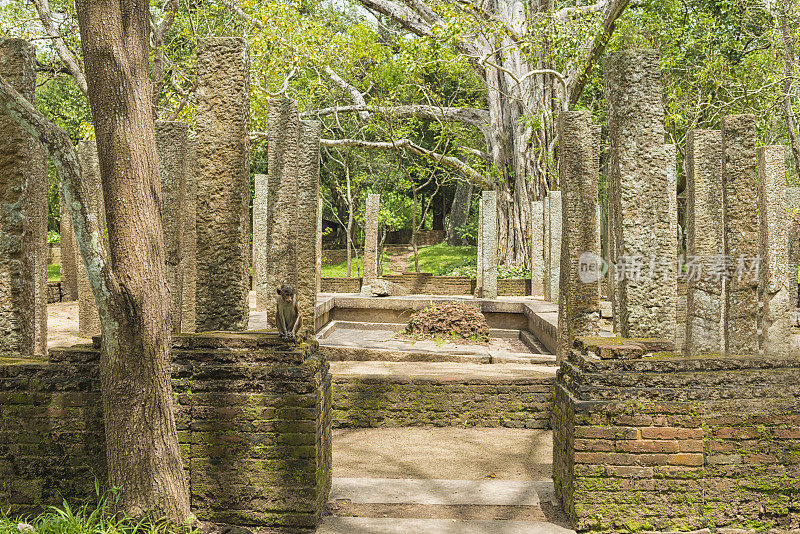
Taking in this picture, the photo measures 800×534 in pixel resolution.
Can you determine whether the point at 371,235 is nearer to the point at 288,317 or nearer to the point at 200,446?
the point at 288,317

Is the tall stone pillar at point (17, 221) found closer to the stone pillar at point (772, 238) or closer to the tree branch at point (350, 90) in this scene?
the stone pillar at point (772, 238)

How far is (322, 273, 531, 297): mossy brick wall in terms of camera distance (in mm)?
17922

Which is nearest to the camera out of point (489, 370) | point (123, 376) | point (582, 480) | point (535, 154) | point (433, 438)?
point (123, 376)

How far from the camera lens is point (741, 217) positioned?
6.21 meters

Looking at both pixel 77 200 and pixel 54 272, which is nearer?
pixel 77 200

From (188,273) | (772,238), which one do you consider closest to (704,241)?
(772,238)

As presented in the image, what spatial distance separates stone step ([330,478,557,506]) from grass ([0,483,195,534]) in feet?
4.02

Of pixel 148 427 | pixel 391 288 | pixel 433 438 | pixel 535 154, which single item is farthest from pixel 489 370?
pixel 535 154

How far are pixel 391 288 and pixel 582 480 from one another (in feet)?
41.8

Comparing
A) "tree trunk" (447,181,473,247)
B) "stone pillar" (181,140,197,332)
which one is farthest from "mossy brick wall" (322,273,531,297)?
"tree trunk" (447,181,473,247)

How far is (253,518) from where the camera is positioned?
387 cm

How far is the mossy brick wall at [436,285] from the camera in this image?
706 inches

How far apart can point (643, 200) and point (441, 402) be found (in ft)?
9.96

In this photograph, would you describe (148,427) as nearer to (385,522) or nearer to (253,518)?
(253,518)
